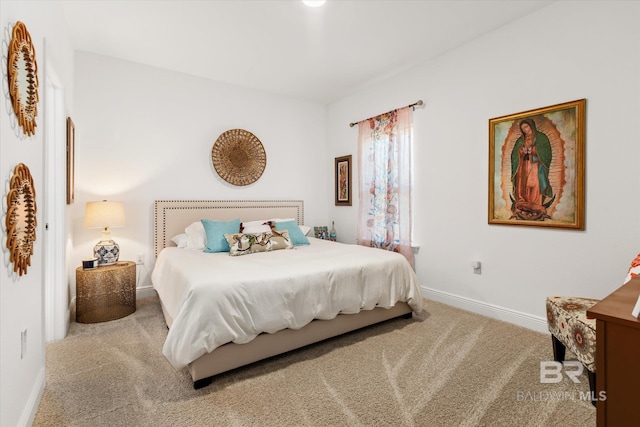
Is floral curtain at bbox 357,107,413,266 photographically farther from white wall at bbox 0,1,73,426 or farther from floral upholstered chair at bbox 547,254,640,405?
white wall at bbox 0,1,73,426

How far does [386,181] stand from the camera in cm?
384

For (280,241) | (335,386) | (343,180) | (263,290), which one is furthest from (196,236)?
(335,386)

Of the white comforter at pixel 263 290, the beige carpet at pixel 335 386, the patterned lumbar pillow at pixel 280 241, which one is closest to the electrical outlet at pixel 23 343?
the beige carpet at pixel 335 386

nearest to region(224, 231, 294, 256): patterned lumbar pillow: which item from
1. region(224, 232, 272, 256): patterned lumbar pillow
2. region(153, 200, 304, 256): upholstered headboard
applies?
region(224, 232, 272, 256): patterned lumbar pillow

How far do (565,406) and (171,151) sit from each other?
161 inches

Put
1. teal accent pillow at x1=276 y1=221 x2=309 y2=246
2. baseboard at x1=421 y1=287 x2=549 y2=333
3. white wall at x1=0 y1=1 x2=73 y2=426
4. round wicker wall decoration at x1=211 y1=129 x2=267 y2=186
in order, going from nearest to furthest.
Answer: white wall at x1=0 y1=1 x2=73 y2=426
baseboard at x1=421 y1=287 x2=549 y2=333
teal accent pillow at x1=276 y1=221 x2=309 y2=246
round wicker wall decoration at x1=211 y1=129 x2=267 y2=186

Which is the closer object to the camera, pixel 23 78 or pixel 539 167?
pixel 23 78

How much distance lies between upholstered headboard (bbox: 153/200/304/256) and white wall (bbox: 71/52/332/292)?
94 millimetres

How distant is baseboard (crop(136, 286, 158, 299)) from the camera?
3533 mm

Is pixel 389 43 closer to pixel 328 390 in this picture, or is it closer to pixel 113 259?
pixel 328 390

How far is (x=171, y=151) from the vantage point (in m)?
3.72

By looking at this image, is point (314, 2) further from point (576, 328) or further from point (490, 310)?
point (490, 310)

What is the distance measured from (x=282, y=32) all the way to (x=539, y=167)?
2.51 metres

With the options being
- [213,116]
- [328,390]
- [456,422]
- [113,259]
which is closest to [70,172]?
[113,259]
